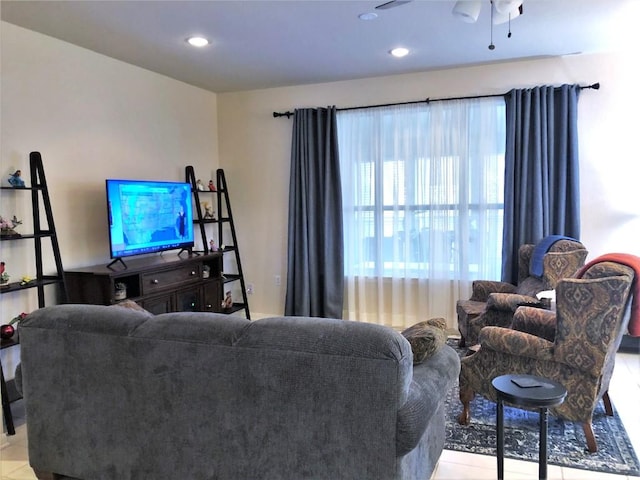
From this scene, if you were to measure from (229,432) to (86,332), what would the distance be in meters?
0.75

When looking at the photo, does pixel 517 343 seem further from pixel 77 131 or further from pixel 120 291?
pixel 77 131

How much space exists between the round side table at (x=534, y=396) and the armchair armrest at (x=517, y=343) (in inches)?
22.4

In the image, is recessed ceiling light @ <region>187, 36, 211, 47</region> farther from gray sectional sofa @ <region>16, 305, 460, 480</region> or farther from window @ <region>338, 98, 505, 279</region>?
gray sectional sofa @ <region>16, 305, 460, 480</region>

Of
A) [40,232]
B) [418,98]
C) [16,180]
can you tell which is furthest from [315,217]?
[16,180]

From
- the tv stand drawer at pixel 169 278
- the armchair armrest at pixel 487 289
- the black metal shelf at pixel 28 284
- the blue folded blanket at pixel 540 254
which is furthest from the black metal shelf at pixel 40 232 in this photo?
the blue folded blanket at pixel 540 254

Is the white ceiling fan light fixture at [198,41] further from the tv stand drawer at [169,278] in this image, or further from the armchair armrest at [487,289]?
the armchair armrest at [487,289]

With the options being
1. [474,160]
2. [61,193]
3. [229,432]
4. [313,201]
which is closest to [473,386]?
[229,432]

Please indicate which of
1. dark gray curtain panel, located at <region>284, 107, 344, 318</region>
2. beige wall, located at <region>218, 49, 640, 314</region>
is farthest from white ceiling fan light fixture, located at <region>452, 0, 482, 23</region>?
dark gray curtain panel, located at <region>284, 107, 344, 318</region>

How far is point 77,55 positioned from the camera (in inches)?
152

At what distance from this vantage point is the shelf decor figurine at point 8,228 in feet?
10.2

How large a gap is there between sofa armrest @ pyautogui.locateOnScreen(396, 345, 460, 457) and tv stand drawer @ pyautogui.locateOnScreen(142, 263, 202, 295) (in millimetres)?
2565

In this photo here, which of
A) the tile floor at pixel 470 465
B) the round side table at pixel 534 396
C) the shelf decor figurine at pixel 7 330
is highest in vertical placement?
the shelf decor figurine at pixel 7 330

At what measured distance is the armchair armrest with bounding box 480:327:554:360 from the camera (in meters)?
2.61

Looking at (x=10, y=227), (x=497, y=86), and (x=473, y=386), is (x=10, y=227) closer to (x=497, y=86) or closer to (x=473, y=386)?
(x=473, y=386)
